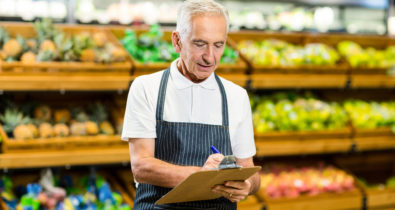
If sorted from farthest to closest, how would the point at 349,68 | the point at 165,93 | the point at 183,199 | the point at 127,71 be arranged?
the point at 349,68 → the point at 127,71 → the point at 165,93 → the point at 183,199

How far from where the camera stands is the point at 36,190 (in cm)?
325

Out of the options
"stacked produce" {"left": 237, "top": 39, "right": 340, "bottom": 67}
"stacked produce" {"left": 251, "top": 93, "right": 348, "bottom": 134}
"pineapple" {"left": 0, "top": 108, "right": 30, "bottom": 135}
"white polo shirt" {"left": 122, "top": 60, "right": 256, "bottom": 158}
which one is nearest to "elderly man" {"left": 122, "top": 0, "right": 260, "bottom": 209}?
"white polo shirt" {"left": 122, "top": 60, "right": 256, "bottom": 158}

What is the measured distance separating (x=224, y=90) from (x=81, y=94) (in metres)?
2.26

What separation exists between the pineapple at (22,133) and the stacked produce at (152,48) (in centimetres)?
93

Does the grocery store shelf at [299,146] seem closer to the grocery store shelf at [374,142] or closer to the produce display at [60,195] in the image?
the grocery store shelf at [374,142]

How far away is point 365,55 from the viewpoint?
4492 mm

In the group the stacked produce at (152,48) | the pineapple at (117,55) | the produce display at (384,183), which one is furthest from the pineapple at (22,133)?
the produce display at (384,183)

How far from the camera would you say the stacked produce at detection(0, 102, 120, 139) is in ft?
10.6

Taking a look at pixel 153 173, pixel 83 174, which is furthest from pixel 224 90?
pixel 83 174

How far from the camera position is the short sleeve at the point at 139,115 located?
5.57 feet

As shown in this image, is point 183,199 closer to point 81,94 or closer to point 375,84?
point 81,94

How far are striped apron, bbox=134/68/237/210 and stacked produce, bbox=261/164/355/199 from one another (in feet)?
6.97

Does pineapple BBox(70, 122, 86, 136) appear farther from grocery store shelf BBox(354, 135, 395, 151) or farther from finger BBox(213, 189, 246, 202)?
grocery store shelf BBox(354, 135, 395, 151)

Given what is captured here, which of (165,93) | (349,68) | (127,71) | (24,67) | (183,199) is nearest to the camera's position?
(183,199)
